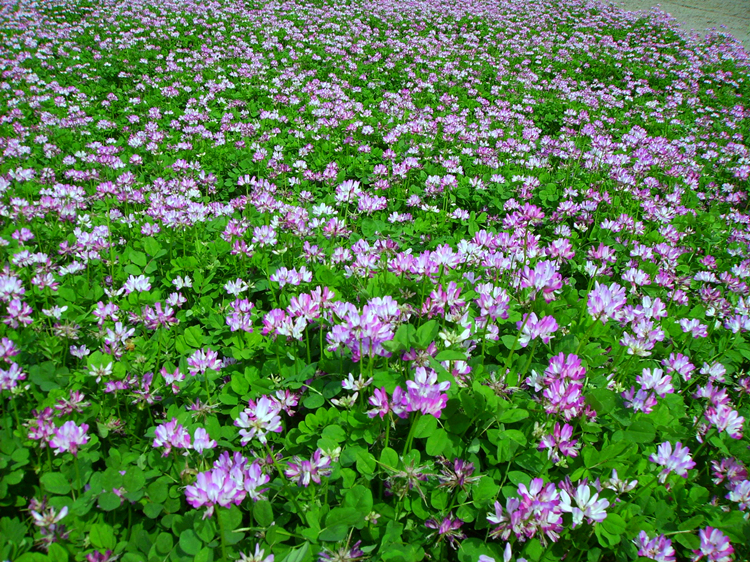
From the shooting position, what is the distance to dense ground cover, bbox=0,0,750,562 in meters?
1.64

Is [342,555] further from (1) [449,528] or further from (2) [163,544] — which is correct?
(2) [163,544]

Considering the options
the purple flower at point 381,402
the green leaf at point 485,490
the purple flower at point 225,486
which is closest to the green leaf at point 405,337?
the purple flower at point 381,402

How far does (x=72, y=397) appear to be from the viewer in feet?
6.42

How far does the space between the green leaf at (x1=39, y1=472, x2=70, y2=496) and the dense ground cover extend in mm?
10

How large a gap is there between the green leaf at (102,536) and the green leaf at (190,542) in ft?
1.02

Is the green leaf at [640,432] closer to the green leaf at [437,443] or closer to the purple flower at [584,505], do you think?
the purple flower at [584,505]

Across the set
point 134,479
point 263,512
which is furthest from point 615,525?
point 134,479

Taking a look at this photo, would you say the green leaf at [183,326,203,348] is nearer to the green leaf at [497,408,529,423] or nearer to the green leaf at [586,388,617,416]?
the green leaf at [497,408,529,423]

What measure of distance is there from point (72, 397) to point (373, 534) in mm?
1505

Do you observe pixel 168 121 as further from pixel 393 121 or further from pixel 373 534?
pixel 373 534

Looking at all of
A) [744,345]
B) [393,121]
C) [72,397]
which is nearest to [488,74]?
[393,121]

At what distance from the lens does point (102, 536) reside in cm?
162

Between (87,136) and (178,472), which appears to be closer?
(178,472)

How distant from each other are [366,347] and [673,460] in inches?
54.7
